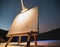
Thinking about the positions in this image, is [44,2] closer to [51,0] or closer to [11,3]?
[51,0]

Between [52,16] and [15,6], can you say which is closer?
[52,16]

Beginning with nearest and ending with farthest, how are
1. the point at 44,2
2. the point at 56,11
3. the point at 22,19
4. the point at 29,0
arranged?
the point at 22,19, the point at 56,11, the point at 44,2, the point at 29,0

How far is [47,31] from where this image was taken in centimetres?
219

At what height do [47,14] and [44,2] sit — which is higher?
[44,2]

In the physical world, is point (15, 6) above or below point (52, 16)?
above

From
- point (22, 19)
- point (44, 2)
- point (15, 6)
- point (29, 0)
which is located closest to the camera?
point (22, 19)

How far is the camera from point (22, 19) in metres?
1.16

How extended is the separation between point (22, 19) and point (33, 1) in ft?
4.36

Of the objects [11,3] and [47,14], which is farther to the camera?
[11,3]

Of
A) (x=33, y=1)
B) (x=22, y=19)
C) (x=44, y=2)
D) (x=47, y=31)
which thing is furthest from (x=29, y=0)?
(x=22, y=19)

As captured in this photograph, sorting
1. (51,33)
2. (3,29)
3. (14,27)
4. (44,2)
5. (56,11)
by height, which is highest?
(44,2)

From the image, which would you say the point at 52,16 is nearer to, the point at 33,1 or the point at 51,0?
the point at 51,0

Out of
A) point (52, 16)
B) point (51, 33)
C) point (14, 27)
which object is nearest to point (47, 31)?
point (51, 33)

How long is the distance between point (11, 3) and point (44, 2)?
2.45 feet
